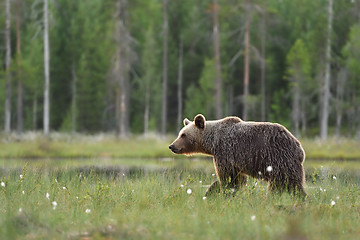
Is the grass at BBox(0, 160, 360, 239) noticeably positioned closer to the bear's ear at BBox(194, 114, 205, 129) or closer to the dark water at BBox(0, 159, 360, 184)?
the dark water at BBox(0, 159, 360, 184)

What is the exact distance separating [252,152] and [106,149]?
19.5 meters

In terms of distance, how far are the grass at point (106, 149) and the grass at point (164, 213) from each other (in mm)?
15487

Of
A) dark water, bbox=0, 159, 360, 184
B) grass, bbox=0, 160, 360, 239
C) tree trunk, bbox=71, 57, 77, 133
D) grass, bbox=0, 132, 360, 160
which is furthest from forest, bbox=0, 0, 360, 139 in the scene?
grass, bbox=0, 160, 360, 239

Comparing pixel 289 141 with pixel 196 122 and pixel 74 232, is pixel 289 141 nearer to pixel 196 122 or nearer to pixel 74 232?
pixel 196 122

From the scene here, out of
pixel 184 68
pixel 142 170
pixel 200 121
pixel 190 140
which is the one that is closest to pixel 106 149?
pixel 142 170

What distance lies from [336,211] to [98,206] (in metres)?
3.47

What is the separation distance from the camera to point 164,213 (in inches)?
265

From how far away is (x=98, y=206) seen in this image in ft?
23.4

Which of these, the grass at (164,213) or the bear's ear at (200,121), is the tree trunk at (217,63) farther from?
the grass at (164,213)

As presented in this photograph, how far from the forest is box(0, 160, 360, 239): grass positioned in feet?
100

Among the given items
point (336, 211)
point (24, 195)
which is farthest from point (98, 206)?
point (336, 211)

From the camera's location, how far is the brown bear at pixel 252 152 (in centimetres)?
755

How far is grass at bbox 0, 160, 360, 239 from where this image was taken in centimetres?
554

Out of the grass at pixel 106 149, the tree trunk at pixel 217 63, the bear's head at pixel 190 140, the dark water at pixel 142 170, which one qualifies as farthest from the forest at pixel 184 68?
the bear's head at pixel 190 140
